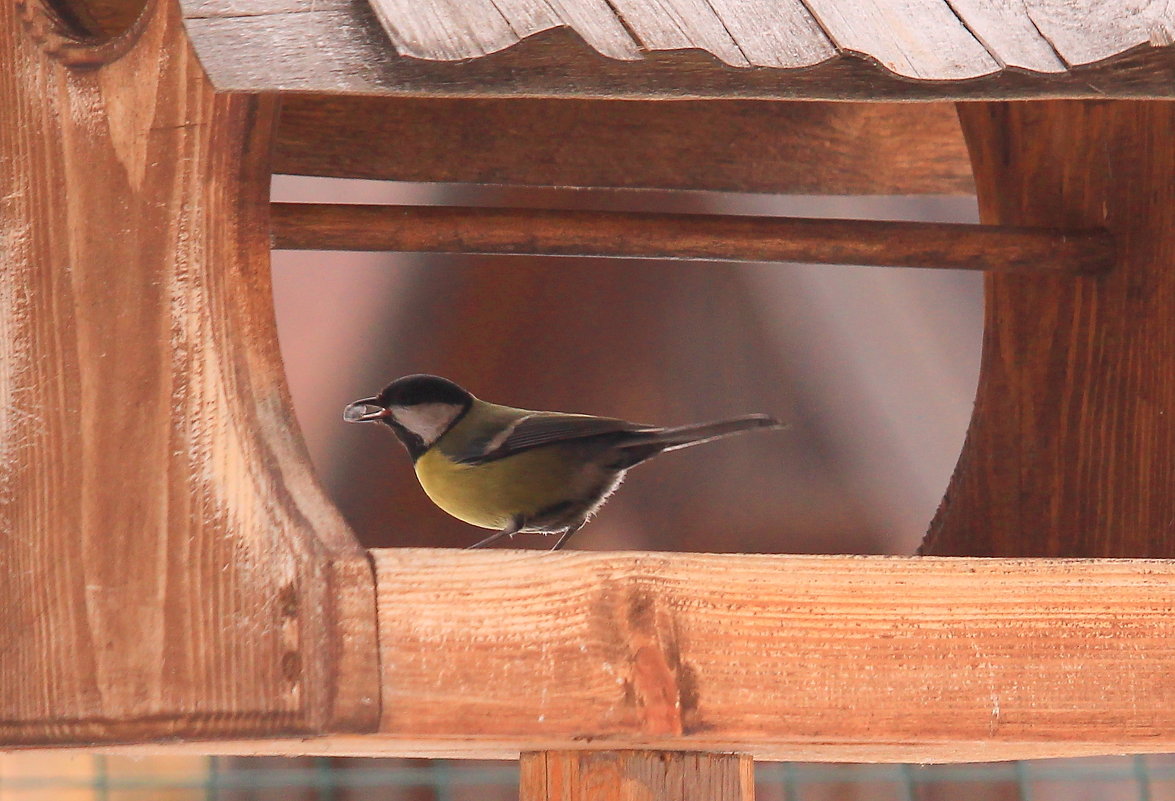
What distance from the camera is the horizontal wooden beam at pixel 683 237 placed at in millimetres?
1762

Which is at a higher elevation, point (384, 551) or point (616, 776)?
point (384, 551)

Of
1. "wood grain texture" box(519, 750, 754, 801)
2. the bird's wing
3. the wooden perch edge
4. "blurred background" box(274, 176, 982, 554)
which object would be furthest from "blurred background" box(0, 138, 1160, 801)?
the wooden perch edge

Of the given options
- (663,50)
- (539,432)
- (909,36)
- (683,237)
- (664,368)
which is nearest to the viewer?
(663,50)

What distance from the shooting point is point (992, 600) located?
4.45ft

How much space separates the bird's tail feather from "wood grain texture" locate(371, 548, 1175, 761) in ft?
1.67

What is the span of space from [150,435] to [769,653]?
54cm

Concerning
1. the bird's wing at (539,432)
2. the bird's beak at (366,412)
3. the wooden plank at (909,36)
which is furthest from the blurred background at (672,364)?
the wooden plank at (909,36)

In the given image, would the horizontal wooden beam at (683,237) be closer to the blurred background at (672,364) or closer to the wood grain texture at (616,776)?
the wood grain texture at (616,776)

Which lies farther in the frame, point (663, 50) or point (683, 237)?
point (683, 237)

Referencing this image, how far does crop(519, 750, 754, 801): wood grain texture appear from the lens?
4.66 ft

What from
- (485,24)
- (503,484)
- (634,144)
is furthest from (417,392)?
(485,24)

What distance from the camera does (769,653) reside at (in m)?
1.31

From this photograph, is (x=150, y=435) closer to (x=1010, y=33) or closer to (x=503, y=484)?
(x=1010, y=33)

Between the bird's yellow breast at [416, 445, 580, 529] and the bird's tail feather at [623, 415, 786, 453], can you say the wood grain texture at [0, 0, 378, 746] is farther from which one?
the bird's yellow breast at [416, 445, 580, 529]
